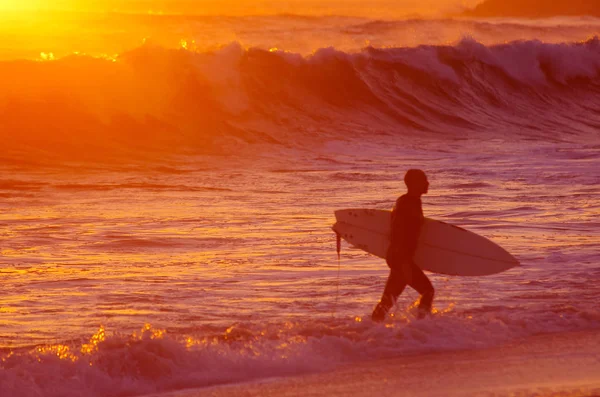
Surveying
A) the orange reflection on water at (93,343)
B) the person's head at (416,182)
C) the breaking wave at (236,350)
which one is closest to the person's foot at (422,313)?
the breaking wave at (236,350)

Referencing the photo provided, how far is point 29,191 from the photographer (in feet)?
50.2

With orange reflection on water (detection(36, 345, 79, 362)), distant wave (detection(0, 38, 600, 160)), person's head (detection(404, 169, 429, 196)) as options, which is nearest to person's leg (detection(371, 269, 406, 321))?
person's head (detection(404, 169, 429, 196))

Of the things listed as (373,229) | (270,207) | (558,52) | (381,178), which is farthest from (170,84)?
(373,229)

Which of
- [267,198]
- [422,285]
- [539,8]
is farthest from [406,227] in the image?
[539,8]

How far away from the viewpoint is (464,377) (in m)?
6.03

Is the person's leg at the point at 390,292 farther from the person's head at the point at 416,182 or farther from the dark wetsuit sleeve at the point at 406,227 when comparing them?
the person's head at the point at 416,182

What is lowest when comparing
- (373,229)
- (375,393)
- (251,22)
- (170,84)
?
(375,393)

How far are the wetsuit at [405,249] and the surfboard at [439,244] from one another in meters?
0.43

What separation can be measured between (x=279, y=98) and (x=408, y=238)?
64.4ft

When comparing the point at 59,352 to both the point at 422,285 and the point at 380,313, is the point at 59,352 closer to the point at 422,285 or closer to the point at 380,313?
the point at 380,313

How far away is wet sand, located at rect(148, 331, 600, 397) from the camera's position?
5.69 meters

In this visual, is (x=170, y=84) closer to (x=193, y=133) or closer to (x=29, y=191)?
(x=193, y=133)

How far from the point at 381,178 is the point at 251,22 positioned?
85.5 ft

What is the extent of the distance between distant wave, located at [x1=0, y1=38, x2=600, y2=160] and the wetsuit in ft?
45.4
